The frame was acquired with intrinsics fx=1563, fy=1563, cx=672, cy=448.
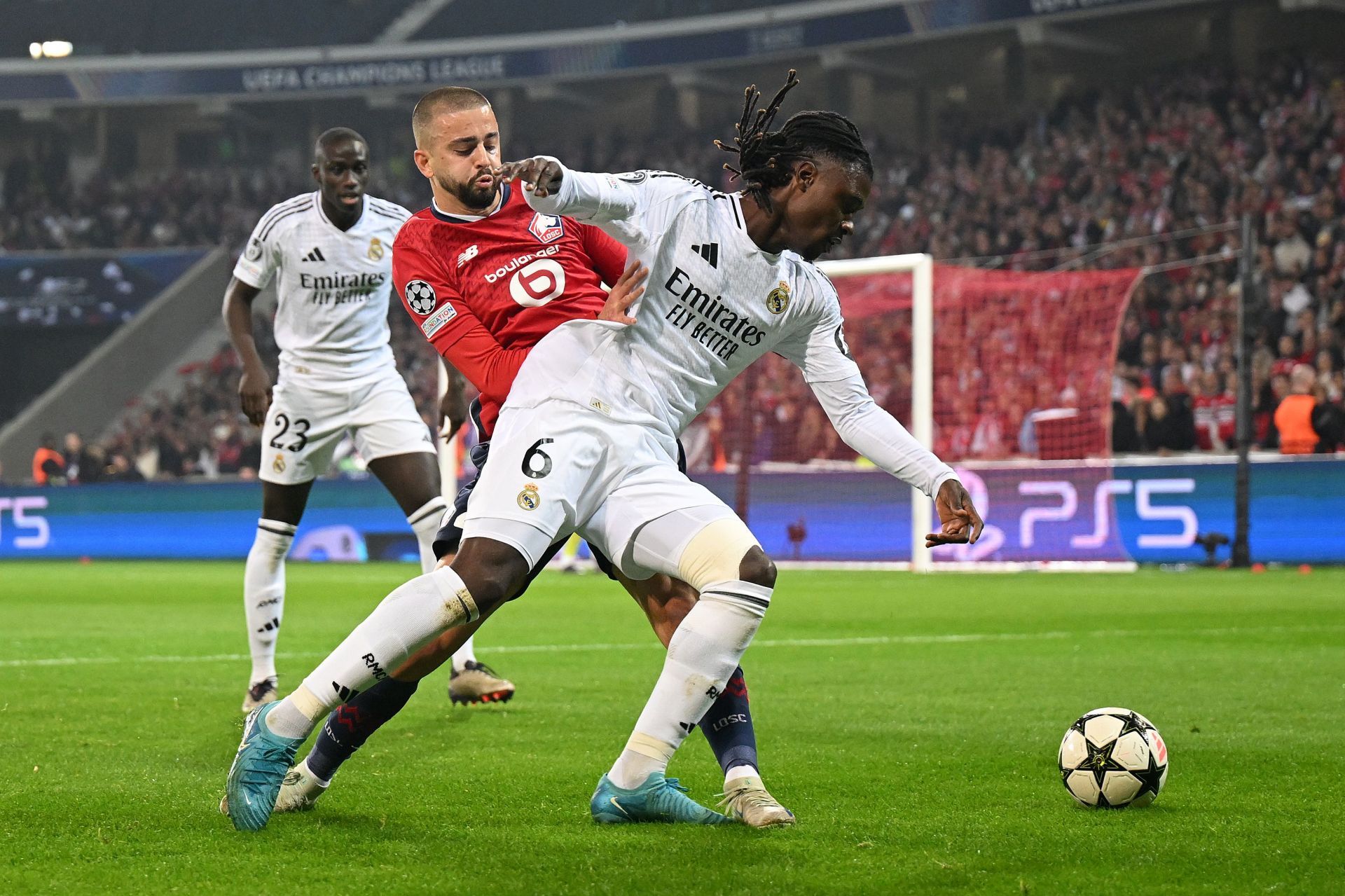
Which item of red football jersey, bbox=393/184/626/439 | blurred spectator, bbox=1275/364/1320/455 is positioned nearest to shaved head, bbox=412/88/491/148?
red football jersey, bbox=393/184/626/439

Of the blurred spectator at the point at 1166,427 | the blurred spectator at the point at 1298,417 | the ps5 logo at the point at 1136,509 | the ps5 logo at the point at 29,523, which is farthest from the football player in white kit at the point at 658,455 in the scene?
the ps5 logo at the point at 29,523

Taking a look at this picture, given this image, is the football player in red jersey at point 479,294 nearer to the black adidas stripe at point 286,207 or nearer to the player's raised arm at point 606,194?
the player's raised arm at point 606,194

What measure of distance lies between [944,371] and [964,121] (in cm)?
1280

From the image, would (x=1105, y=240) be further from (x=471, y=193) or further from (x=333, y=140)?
(x=471, y=193)

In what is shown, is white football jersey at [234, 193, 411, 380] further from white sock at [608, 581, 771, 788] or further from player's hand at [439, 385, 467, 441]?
white sock at [608, 581, 771, 788]

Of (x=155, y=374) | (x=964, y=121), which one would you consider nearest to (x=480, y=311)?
(x=964, y=121)

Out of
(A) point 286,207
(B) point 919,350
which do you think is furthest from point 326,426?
(B) point 919,350

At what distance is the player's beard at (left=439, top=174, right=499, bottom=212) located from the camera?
4.42 meters

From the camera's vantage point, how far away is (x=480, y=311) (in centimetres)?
438

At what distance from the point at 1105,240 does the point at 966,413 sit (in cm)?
679

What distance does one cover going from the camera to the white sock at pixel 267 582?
6.29 metres

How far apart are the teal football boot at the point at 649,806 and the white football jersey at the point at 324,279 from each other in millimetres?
3284

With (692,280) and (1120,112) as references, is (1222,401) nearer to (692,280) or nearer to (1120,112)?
(1120,112)

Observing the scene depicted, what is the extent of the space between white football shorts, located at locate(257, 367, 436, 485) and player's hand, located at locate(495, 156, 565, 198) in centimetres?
328
